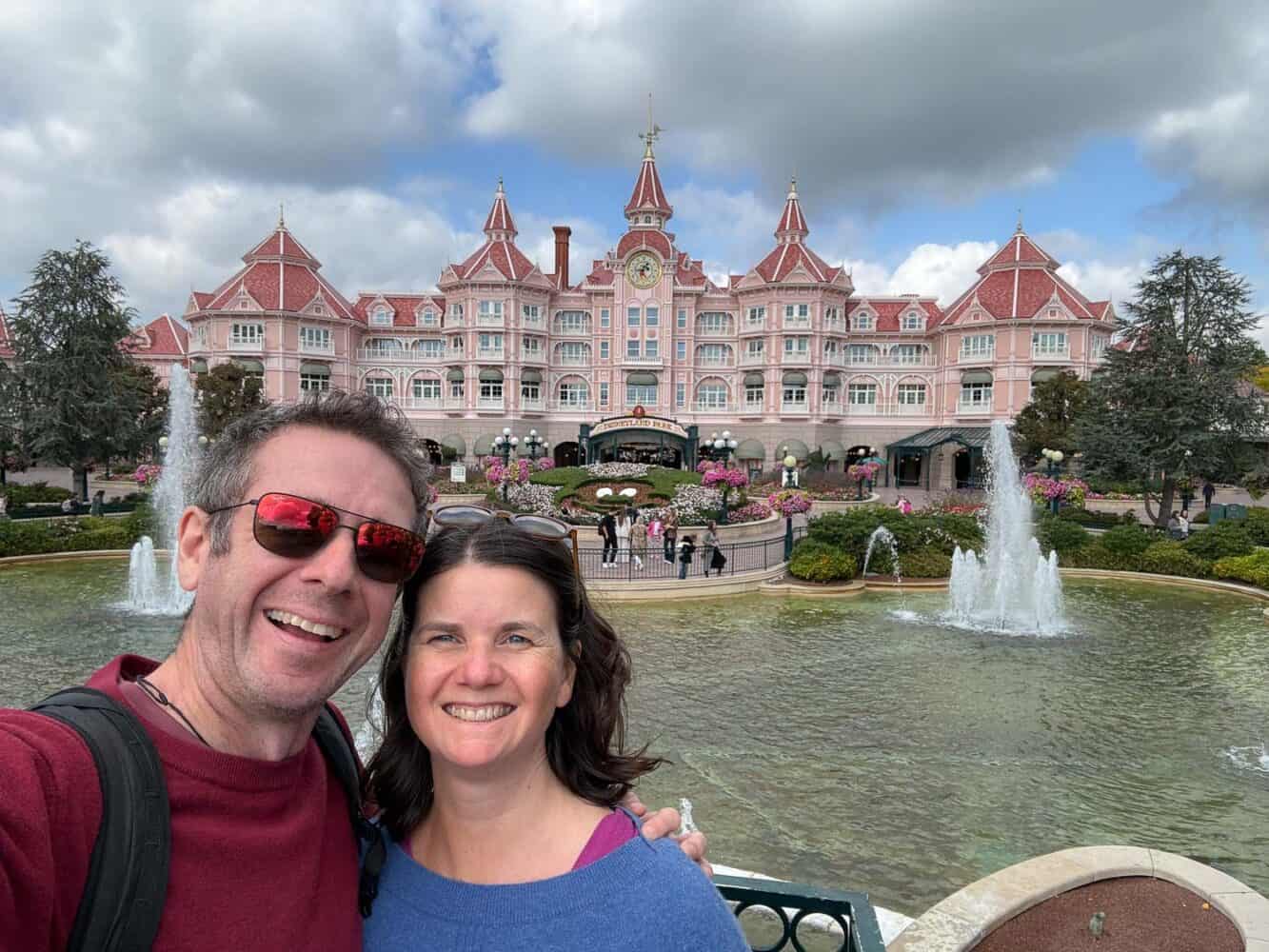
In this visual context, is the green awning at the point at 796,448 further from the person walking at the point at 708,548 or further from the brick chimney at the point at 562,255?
the person walking at the point at 708,548

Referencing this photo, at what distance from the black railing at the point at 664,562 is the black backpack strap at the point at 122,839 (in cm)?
1727

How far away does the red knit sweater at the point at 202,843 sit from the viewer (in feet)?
4.18

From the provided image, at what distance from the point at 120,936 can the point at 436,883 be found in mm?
735

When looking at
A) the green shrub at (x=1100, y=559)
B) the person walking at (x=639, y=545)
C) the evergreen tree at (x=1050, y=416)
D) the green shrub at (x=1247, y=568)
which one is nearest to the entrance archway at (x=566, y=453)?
the evergreen tree at (x=1050, y=416)

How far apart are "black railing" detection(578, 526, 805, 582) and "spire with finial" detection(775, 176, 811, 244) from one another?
35864 mm

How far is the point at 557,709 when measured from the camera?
238 centimetres

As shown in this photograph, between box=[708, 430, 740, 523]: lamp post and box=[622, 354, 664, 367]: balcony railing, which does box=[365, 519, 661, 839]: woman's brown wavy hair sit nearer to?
box=[708, 430, 740, 523]: lamp post

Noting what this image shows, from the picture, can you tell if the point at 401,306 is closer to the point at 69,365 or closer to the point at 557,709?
the point at 69,365

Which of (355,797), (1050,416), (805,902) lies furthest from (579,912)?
(1050,416)

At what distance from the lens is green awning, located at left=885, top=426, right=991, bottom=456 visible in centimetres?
4469

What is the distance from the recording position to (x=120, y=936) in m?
1.40

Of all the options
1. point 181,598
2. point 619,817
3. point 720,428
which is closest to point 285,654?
point 619,817

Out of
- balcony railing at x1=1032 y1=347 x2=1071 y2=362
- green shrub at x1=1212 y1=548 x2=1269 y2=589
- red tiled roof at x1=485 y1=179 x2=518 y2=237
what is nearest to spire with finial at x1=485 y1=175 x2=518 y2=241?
red tiled roof at x1=485 y1=179 x2=518 y2=237

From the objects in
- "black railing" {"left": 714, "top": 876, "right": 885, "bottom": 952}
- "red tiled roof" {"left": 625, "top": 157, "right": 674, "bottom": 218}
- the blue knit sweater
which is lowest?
"black railing" {"left": 714, "top": 876, "right": 885, "bottom": 952}
